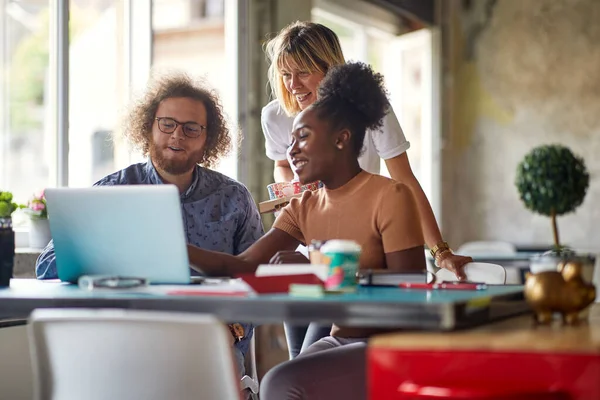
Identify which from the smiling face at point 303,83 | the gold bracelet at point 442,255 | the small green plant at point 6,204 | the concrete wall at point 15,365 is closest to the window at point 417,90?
the small green plant at point 6,204

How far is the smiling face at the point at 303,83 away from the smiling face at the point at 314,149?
715 mm

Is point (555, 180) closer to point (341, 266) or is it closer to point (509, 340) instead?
point (341, 266)

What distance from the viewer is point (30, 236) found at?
11.9 ft

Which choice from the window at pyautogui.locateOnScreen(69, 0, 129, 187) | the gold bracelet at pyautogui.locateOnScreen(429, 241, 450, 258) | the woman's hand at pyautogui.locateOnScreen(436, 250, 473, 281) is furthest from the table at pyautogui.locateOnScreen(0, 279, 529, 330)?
the window at pyautogui.locateOnScreen(69, 0, 129, 187)

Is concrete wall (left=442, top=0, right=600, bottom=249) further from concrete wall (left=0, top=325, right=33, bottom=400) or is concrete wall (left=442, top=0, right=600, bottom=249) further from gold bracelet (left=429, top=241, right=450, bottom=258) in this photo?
concrete wall (left=0, top=325, right=33, bottom=400)

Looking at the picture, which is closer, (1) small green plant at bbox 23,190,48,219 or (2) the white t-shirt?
(2) the white t-shirt

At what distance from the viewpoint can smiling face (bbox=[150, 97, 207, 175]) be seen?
262 cm

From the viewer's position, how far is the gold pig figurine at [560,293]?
174 cm

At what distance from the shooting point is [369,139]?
3018 mm

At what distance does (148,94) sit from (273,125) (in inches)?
24.2

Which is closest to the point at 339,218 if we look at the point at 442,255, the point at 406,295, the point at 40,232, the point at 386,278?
the point at 386,278

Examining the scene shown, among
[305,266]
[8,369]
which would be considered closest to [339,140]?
[305,266]

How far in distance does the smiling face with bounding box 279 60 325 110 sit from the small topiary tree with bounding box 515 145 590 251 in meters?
3.10

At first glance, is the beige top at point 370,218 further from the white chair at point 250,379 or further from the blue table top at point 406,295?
the white chair at point 250,379
